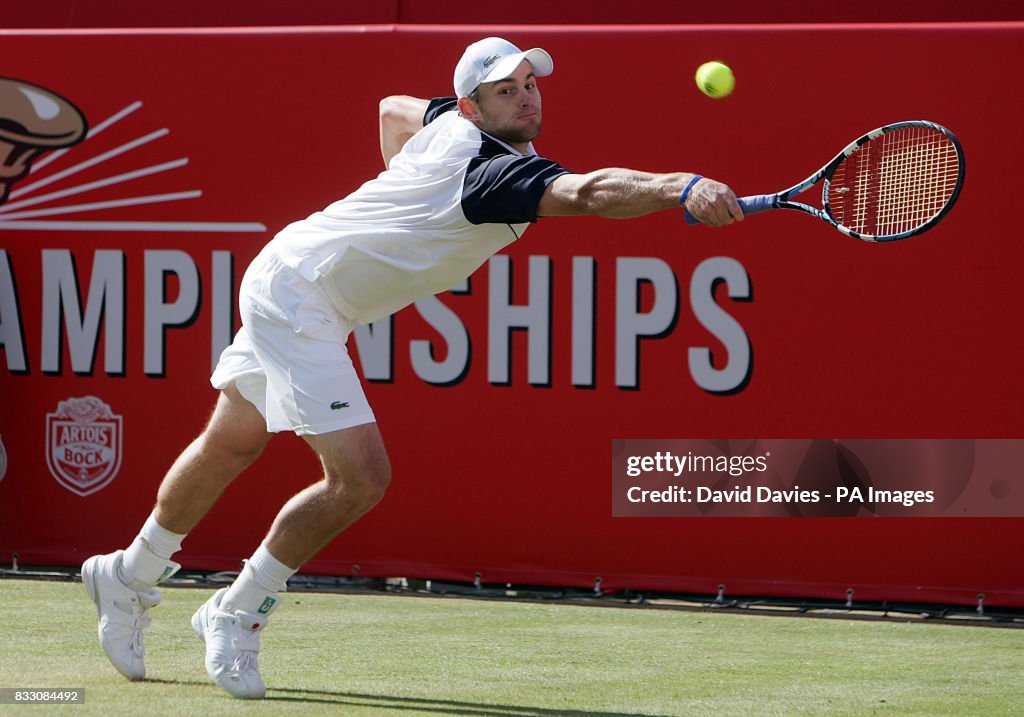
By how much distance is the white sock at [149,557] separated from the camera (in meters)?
3.99

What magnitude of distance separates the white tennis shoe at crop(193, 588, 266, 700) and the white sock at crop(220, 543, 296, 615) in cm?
2

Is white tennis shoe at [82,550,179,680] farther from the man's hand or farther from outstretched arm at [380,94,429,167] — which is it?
the man's hand

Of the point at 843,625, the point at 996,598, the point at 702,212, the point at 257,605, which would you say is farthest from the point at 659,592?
the point at 702,212

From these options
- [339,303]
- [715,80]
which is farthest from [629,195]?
[715,80]

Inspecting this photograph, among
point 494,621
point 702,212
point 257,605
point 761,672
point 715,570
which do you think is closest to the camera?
point 702,212

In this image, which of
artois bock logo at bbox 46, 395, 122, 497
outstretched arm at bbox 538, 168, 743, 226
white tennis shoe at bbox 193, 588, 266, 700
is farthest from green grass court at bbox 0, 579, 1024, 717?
outstretched arm at bbox 538, 168, 743, 226

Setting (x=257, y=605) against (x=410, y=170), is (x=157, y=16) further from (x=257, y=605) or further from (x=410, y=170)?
(x=257, y=605)

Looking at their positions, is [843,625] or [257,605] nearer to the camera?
[257,605]

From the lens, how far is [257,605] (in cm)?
378

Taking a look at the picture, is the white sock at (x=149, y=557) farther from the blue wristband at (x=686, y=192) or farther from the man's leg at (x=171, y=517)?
the blue wristband at (x=686, y=192)

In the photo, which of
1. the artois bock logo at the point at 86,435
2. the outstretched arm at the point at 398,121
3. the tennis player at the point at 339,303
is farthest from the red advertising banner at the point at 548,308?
the tennis player at the point at 339,303

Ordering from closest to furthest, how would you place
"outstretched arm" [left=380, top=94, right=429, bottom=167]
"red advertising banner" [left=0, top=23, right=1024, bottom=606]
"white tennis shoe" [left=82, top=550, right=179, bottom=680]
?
"white tennis shoe" [left=82, top=550, right=179, bottom=680], "outstretched arm" [left=380, top=94, right=429, bottom=167], "red advertising banner" [left=0, top=23, right=1024, bottom=606]

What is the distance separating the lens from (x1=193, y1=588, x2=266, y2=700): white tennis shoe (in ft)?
12.3

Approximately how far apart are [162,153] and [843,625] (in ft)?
9.83
